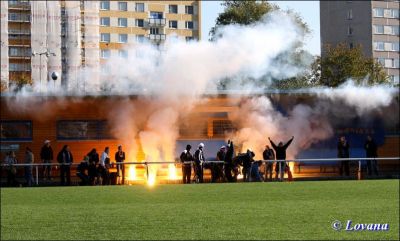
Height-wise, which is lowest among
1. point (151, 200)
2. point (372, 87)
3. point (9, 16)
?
point (151, 200)

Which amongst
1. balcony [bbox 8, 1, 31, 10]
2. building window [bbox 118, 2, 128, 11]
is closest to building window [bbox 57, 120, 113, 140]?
balcony [bbox 8, 1, 31, 10]

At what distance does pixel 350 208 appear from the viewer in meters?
17.2

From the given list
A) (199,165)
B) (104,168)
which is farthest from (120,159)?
(199,165)

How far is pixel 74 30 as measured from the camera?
63.3 meters

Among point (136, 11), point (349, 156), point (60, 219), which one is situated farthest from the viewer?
point (136, 11)

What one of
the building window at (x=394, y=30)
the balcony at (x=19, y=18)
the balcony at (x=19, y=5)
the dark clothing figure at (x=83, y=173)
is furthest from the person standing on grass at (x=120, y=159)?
the building window at (x=394, y=30)

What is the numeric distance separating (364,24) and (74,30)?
49.0 metres

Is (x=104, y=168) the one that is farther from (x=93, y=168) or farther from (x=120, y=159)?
(x=120, y=159)

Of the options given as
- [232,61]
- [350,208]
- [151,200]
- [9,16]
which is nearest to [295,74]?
[232,61]

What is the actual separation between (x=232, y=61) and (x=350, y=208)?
19931mm

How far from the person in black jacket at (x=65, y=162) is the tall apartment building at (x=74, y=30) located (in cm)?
996

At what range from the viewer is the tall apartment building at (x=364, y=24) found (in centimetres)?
9819

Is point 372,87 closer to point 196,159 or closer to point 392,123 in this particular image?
point 392,123

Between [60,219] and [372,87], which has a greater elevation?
[372,87]
